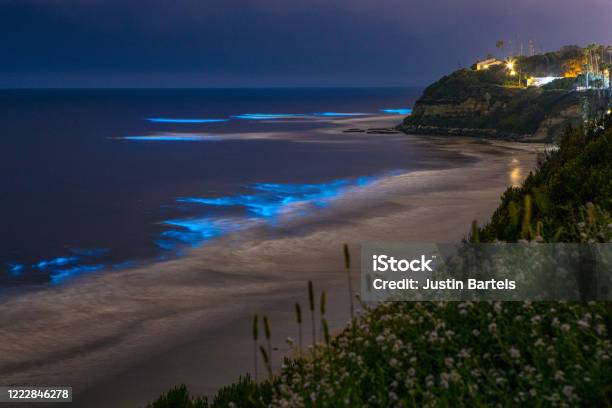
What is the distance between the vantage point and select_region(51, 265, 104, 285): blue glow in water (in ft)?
67.3

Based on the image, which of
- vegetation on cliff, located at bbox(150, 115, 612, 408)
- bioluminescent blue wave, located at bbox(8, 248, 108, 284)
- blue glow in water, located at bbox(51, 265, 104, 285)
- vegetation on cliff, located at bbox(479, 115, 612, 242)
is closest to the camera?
vegetation on cliff, located at bbox(150, 115, 612, 408)

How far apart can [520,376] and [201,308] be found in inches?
473

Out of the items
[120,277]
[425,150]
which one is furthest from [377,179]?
[120,277]

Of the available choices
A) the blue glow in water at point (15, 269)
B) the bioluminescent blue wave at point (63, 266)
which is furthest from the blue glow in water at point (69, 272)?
the blue glow in water at point (15, 269)

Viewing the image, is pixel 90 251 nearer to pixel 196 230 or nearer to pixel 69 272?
pixel 69 272

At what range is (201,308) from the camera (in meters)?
17.0

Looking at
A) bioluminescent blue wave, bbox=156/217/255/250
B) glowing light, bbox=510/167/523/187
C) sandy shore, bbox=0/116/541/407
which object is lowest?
sandy shore, bbox=0/116/541/407

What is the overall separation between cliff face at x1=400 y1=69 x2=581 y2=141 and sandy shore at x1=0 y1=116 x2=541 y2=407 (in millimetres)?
52048

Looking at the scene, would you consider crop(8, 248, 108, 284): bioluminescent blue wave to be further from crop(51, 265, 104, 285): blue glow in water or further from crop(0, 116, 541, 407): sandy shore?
crop(0, 116, 541, 407): sandy shore

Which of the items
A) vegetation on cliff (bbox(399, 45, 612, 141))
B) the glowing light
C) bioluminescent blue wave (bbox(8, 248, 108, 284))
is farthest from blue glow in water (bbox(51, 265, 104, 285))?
vegetation on cliff (bbox(399, 45, 612, 141))

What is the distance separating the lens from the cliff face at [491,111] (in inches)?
3049

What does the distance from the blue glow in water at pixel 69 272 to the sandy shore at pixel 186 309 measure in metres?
0.69

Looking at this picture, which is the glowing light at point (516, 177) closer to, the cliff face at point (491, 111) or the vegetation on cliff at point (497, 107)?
the vegetation on cliff at point (497, 107)

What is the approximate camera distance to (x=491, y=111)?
88500 millimetres
